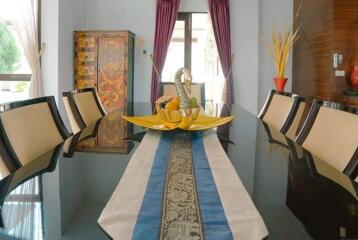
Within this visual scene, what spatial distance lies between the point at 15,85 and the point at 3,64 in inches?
12.5

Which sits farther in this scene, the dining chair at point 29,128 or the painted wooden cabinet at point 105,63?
the painted wooden cabinet at point 105,63

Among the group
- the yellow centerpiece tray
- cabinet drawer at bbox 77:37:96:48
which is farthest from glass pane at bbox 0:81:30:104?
the yellow centerpiece tray

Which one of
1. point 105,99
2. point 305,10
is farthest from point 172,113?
point 305,10

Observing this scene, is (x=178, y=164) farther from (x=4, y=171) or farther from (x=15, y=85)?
(x=15, y=85)

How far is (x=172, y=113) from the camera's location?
1872 millimetres

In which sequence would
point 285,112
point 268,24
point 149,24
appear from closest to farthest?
point 285,112 < point 149,24 < point 268,24

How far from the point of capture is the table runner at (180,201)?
2.45 ft

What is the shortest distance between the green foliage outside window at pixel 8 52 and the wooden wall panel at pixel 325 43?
14.1 ft

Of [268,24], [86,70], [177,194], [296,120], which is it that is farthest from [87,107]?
[268,24]

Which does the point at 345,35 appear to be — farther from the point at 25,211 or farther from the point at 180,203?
the point at 25,211

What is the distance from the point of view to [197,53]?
19.9 ft

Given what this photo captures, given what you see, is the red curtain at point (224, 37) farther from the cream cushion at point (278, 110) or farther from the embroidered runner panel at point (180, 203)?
the embroidered runner panel at point (180, 203)

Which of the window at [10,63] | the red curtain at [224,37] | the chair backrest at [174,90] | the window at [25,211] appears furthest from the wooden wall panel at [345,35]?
the window at [25,211]

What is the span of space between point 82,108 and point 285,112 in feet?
4.65
